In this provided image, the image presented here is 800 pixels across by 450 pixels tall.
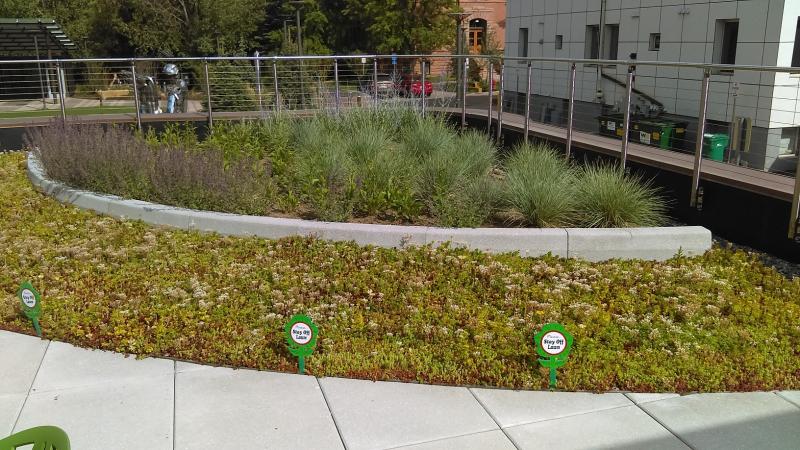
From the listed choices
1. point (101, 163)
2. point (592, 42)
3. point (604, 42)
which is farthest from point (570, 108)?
point (592, 42)

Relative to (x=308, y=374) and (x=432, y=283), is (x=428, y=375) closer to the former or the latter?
(x=308, y=374)

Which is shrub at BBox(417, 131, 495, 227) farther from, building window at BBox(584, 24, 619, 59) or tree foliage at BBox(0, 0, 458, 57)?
tree foliage at BBox(0, 0, 458, 57)

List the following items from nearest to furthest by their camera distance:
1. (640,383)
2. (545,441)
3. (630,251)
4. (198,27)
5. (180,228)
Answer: (545,441) → (640,383) → (630,251) → (180,228) → (198,27)

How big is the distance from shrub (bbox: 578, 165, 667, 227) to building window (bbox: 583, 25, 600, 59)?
60.4 ft

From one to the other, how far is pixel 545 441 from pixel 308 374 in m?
1.63

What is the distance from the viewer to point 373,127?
1067cm

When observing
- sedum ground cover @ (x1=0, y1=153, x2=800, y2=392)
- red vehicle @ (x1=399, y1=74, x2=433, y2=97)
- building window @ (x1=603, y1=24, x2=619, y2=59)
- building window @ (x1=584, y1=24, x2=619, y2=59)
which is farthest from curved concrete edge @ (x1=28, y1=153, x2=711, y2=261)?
building window @ (x1=603, y1=24, x2=619, y2=59)

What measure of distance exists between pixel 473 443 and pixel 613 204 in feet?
13.6

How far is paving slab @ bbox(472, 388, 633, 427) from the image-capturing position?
4.12 meters

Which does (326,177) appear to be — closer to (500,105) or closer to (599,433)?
(500,105)

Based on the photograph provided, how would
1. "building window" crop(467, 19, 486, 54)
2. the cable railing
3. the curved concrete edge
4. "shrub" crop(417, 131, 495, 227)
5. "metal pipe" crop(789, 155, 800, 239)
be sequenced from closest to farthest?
"metal pipe" crop(789, 155, 800, 239), the curved concrete edge, "shrub" crop(417, 131, 495, 227), the cable railing, "building window" crop(467, 19, 486, 54)

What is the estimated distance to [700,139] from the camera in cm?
748

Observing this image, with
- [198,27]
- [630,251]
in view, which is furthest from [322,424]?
[198,27]

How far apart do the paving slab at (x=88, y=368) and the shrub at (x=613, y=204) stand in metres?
4.61
